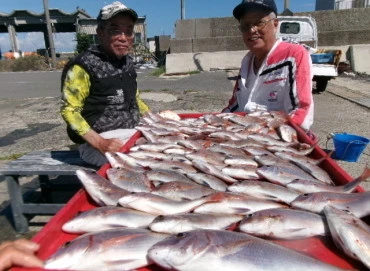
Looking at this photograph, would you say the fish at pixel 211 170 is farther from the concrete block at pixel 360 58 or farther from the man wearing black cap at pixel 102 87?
the concrete block at pixel 360 58

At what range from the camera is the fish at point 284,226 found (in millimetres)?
1251

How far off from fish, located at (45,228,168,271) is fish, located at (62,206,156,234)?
4.7 inches

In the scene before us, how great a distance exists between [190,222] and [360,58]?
1635 cm

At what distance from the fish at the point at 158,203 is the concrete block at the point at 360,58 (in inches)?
627

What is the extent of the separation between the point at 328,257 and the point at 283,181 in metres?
0.60

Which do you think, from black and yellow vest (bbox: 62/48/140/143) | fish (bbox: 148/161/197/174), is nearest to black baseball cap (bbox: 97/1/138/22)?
black and yellow vest (bbox: 62/48/140/143)

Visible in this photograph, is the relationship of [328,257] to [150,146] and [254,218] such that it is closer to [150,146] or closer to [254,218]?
[254,218]

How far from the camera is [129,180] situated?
176 centimetres

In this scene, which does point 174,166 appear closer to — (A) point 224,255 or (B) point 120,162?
(B) point 120,162

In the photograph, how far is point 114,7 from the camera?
2.97m

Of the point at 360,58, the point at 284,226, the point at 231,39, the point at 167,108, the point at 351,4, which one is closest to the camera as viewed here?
the point at 284,226

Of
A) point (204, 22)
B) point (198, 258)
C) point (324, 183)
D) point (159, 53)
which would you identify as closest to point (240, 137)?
point (324, 183)

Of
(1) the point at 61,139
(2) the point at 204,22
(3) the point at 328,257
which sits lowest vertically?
(1) the point at 61,139

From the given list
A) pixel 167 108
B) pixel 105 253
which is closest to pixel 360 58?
pixel 167 108
